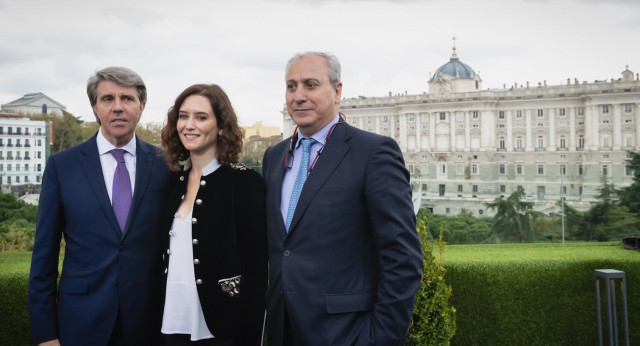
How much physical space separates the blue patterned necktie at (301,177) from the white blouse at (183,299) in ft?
1.14

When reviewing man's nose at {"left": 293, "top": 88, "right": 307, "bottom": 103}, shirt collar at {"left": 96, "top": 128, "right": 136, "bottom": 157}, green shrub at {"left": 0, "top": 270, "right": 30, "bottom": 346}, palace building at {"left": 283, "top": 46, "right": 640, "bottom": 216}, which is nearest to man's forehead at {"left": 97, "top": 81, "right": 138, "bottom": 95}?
shirt collar at {"left": 96, "top": 128, "right": 136, "bottom": 157}

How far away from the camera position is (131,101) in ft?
6.03

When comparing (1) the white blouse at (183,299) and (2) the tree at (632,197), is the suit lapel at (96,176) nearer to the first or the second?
(1) the white blouse at (183,299)

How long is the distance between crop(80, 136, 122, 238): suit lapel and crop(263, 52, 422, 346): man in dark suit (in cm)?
55

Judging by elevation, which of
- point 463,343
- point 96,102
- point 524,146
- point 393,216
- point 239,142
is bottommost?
point 463,343

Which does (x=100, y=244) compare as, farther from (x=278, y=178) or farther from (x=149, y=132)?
(x=149, y=132)

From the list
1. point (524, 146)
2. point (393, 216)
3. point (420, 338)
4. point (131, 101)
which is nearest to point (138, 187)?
point (131, 101)

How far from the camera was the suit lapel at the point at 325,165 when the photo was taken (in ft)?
5.13

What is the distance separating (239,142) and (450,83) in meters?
38.4

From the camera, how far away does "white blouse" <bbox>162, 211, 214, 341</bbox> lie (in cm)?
165

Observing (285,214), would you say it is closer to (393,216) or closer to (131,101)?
(393,216)

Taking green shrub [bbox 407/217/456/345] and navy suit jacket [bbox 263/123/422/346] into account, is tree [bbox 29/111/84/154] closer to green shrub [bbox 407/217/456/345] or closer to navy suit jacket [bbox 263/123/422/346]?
green shrub [bbox 407/217/456/345]

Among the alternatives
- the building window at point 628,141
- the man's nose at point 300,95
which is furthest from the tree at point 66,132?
the building window at point 628,141

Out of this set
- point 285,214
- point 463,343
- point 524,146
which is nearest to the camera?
point 285,214
